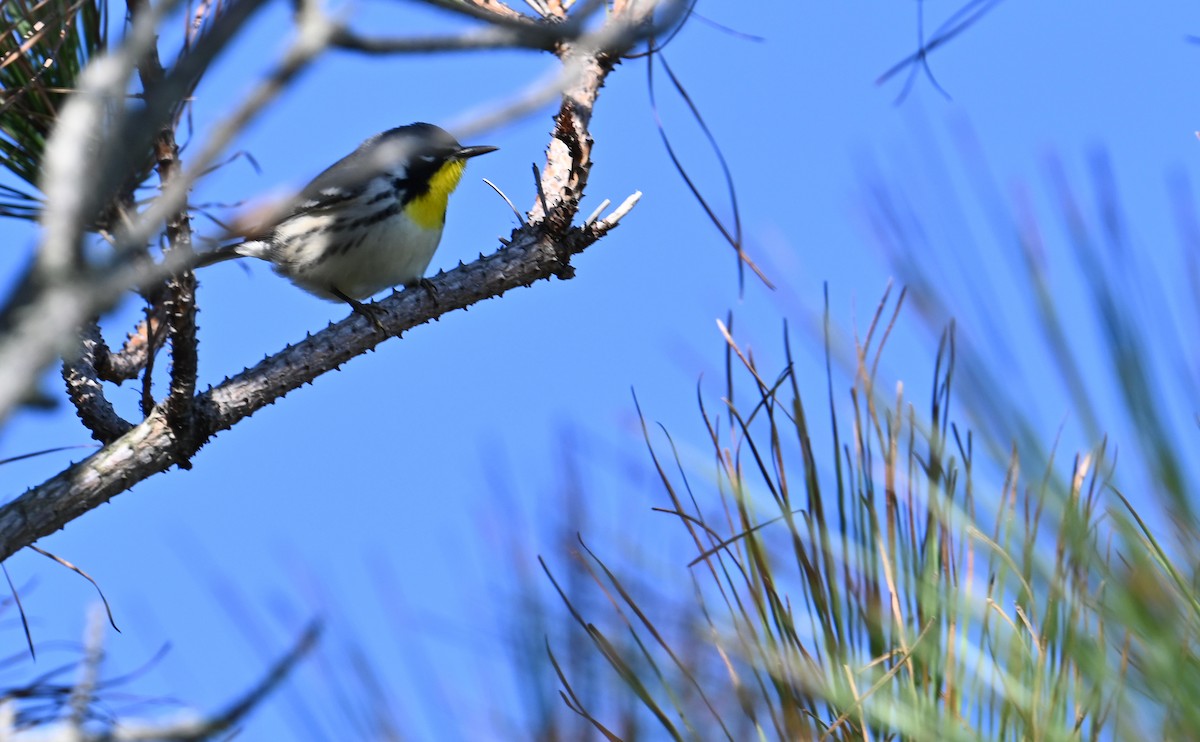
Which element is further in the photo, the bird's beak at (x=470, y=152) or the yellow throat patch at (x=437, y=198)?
the bird's beak at (x=470, y=152)

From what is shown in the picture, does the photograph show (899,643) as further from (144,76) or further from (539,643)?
(144,76)

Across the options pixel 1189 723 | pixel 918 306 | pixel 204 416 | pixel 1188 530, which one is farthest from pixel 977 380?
pixel 204 416

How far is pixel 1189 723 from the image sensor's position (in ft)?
3.13

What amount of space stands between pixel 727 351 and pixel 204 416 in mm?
1215

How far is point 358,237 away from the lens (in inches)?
159

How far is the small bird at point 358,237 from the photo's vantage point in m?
4.00

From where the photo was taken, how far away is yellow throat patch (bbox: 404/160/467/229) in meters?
4.19

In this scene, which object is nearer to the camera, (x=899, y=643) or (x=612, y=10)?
(x=899, y=643)

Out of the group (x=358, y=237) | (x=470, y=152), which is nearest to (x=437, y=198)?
(x=470, y=152)

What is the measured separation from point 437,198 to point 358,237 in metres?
0.41

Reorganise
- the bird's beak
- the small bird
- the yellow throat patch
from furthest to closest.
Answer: the bird's beak
the yellow throat patch
the small bird

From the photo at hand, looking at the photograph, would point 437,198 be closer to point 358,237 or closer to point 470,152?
point 470,152

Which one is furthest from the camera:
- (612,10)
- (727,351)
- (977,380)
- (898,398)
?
(612,10)

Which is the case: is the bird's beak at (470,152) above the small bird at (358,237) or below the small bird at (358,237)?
above
